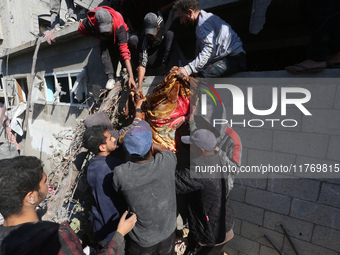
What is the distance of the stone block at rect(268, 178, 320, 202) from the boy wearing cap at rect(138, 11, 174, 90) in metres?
2.50

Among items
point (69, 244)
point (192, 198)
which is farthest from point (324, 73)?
point (69, 244)

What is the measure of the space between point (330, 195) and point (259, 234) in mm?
1122

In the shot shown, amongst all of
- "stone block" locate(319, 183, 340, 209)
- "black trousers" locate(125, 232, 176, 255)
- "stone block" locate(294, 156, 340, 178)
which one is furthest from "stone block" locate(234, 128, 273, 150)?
"black trousers" locate(125, 232, 176, 255)

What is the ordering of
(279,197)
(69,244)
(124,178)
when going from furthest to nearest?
(279,197)
(124,178)
(69,244)

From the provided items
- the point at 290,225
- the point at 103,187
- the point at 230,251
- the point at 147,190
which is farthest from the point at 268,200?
the point at 103,187

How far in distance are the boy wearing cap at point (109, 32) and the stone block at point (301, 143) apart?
231cm

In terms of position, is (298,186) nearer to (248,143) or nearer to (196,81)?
(248,143)

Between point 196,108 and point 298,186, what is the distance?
1660mm

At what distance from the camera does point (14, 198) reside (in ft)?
4.11

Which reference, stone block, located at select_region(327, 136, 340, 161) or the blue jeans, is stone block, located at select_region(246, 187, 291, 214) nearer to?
stone block, located at select_region(327, 136, 340, 161)

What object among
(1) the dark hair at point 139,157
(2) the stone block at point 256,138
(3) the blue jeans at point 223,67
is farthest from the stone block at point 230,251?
(3) the blue jeans at point 223,67

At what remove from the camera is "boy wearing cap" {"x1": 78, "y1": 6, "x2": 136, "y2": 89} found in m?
2.94

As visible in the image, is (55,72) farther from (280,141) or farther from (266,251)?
(266,251)

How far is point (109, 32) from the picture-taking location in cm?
302
